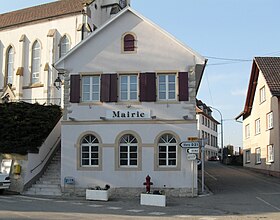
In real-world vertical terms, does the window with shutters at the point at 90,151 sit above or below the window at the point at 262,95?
below

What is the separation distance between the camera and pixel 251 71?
40.9m

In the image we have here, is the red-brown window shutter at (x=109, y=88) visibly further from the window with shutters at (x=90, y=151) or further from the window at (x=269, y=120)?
the window at (x=269, y=120)

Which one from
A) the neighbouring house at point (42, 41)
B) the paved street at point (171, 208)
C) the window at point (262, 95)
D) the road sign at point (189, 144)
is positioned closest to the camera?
the paved street at point (171, 208)

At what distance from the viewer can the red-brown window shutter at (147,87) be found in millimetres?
23547

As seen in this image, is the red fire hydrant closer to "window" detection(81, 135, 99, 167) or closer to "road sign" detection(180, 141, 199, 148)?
"road sign" detection(180, 141, 199, 148)

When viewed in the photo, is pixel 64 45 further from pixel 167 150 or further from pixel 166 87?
pixel 167 150

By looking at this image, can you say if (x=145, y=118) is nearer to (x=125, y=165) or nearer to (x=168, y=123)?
(x=168, y=123)

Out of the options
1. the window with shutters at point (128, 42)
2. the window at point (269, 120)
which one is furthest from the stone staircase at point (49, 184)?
the window at point (269, 120)

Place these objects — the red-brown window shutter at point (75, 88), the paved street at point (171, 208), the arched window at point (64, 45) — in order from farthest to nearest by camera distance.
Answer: the arched window at point (64, 45) < the red-brown window shutter at point (75, 88) < the paved street at point (171, 208)

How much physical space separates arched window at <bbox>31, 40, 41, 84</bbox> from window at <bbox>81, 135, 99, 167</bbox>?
2597 centimetres

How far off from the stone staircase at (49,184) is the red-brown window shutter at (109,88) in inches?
207

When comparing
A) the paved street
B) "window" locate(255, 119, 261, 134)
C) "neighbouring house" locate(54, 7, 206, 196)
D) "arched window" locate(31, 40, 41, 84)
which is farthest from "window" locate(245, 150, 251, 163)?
"arched window" locate(31, 40, 41, 84)

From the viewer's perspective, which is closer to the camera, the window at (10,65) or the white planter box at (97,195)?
the white planter box at (97,195)

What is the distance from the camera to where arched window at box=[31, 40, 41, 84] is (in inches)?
1897
